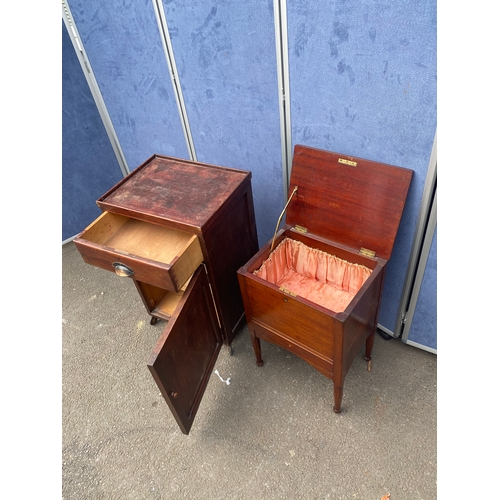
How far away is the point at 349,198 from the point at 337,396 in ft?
2.59

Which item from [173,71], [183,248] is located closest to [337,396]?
[183,248]

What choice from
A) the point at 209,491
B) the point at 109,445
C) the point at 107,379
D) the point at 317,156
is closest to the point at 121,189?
the point at 317,156

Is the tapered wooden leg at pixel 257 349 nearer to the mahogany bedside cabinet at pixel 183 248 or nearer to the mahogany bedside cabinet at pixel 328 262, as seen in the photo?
the mahogany bedside cabinet at pixel 328 262

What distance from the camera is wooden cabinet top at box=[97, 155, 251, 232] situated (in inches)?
54.2

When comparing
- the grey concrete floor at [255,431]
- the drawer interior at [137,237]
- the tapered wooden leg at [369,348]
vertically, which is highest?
the drawer interior at [137,237]

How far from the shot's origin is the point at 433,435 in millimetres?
1450

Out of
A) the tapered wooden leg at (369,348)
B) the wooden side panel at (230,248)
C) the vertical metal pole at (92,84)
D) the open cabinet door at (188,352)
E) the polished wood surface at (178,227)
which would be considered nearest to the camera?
the open cabinet door at (188,352)

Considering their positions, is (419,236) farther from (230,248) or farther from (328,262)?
(230,248)

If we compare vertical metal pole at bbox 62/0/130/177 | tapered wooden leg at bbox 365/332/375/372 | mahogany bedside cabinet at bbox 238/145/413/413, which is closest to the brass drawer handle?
mahogany bedside cabinet at bbox 238/145/413/413

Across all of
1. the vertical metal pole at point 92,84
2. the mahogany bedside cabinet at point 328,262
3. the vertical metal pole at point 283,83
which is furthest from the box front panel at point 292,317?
the vertical metal pole at point 92,84

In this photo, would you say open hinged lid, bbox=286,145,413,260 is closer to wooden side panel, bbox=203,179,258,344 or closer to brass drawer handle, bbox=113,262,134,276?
wooden side panel, bbox=203,179,258,344

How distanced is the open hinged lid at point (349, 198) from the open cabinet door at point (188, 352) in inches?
20.3

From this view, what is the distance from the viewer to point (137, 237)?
154 centimetres

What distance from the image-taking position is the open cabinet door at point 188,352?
1.19 meters
